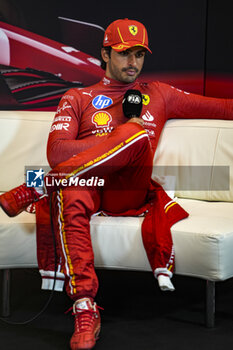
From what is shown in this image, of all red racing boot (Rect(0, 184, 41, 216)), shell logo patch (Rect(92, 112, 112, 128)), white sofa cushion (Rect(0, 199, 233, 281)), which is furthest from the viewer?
shell logo patch (Rect(92, 112, 112, 128))

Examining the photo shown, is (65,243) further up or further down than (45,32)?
further down

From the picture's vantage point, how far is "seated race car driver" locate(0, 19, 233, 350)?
66.5 inches

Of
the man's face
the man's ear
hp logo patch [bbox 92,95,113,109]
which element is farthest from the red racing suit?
the man's ear

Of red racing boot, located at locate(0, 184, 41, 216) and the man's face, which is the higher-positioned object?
the man's face

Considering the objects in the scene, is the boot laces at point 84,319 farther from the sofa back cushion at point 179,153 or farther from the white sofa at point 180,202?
the sofa back cushion at point 179,153

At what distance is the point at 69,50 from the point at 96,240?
1.75 metres

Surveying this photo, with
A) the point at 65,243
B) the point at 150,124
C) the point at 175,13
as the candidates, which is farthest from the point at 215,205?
the point at 175,13

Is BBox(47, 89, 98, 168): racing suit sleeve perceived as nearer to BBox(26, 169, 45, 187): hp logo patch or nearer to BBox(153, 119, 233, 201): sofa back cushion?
BBox(26, 169, 45, 187): hp logo patch

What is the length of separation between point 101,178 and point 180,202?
52 centimetres

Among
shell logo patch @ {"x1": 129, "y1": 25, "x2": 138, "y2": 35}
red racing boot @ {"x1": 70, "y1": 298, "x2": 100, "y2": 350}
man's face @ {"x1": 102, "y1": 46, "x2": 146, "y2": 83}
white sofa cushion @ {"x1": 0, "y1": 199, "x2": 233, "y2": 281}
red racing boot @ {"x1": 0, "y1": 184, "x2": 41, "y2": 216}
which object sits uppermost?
shell logo patch @ {"x1": 129, "y1": 25, "x2": 138, "y2": 35}

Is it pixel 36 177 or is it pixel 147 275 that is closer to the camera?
pixel 36 177

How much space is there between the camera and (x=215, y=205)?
2.15 m

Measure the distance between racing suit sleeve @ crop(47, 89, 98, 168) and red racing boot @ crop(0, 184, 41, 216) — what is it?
0.22 m

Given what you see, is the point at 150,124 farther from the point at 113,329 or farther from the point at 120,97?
the point at 113,329
